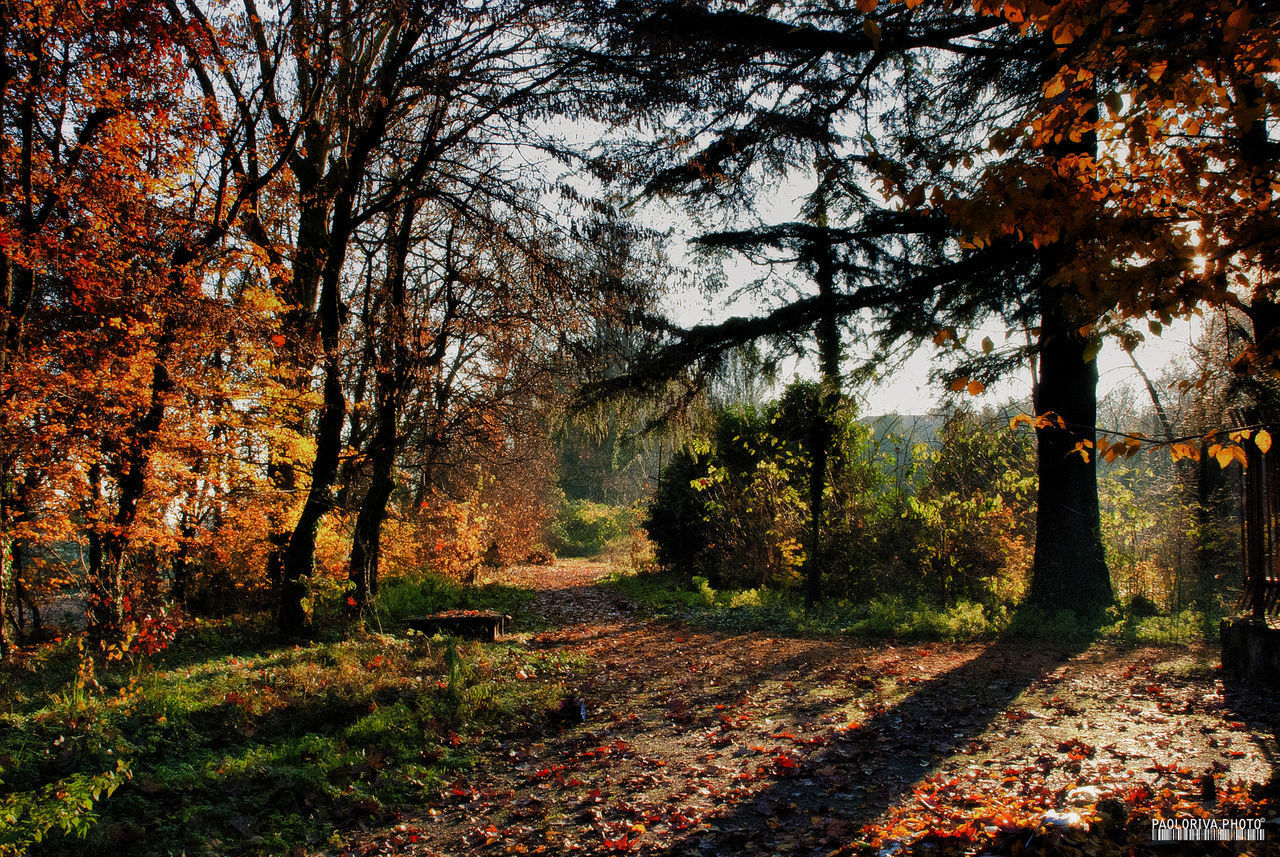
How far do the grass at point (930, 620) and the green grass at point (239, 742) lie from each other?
3.94 meters

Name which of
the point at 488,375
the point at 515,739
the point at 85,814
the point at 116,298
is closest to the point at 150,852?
the point at 85,814

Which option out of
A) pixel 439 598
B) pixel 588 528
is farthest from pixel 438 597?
pixel 588 528

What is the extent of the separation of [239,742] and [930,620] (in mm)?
7536

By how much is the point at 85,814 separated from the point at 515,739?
2.61 m

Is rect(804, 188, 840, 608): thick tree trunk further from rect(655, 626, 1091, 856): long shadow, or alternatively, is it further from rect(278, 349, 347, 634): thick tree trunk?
rect(278, 349, 347, 634): thick tree trunk

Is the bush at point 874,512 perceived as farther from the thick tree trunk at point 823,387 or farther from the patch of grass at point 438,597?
the patch of grass at point 438,597

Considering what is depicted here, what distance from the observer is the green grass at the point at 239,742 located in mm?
3611

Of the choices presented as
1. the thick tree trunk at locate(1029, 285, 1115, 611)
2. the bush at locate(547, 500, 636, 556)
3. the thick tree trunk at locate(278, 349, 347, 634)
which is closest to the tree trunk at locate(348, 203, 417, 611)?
the thick tree trunk at locate(278, 349, 347, 634)

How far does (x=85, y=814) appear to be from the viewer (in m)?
3.54

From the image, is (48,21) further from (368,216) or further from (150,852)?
(150,852)

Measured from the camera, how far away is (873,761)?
4.38 meters

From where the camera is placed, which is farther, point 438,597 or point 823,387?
point 438,597

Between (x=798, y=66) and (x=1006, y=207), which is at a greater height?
(x=798, y=66)

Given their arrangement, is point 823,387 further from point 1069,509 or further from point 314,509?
point 314,509
